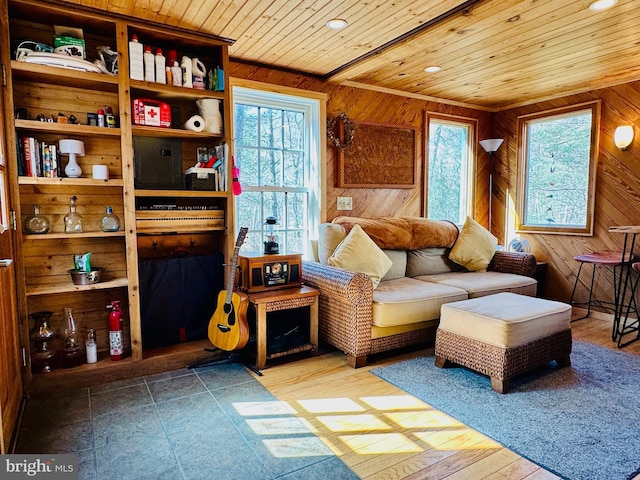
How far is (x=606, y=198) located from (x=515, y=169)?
3.31 ft

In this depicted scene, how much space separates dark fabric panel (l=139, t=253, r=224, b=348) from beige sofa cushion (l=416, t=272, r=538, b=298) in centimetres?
182

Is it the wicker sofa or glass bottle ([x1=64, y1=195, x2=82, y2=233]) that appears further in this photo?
the wicker sofa

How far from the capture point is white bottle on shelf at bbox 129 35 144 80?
2531mm

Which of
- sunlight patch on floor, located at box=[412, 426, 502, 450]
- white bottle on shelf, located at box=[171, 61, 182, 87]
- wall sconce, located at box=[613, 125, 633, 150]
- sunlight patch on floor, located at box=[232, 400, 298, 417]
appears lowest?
sunlight patch on floor, located at box=[412, 426, 502, 450]

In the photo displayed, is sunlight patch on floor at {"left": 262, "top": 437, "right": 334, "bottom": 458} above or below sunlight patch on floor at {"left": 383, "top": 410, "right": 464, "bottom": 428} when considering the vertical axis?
above

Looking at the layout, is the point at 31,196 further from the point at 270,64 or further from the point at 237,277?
the point at 270,64

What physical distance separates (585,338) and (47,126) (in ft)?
13.8

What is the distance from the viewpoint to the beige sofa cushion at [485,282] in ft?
10.8

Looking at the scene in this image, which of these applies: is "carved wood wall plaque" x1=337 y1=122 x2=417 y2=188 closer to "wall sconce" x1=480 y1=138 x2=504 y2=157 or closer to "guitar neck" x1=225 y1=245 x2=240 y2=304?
"wall sconce" x1=480 y1=138 x2=504 y2=157

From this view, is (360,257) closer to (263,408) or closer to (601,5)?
(263,408)

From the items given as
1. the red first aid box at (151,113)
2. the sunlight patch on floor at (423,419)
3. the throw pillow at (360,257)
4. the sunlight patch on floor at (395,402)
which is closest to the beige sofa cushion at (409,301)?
the throw pillow at (360,257)

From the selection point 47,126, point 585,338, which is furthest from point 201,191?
point 585,338

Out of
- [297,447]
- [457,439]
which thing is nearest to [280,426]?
[297,447]

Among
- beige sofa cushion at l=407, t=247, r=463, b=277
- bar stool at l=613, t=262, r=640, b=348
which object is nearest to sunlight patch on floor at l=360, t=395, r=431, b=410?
beige sofa cushion at l=407, t=247, r=463, b=277
